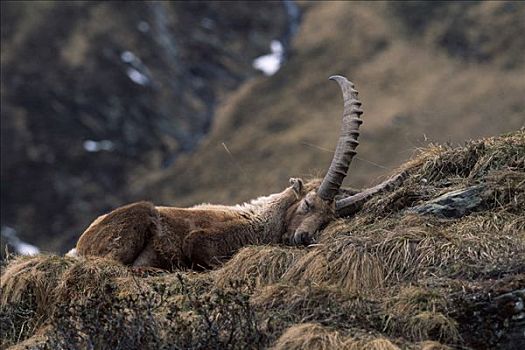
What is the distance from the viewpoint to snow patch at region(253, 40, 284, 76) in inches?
4840

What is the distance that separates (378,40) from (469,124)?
92.6 feet

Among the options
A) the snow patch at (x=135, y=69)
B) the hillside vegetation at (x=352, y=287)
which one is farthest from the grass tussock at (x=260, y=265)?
the snow patch at (x=135, y=69)

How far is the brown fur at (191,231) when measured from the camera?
1230 cm

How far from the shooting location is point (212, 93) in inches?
4766

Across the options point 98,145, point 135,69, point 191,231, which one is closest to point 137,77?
point 135,69

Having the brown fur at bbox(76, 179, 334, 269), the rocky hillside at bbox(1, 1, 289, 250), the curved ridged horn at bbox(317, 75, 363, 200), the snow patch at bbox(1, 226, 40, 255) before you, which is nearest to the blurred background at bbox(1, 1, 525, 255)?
the rocky hillside at bbox(1, 1, 289, 250)

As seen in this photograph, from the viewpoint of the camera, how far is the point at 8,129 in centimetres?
10188

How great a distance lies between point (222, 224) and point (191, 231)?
2.01 feet

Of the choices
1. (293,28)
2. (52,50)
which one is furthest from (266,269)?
(293,28)

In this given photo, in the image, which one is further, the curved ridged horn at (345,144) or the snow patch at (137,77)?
the snow patch at (137,77)

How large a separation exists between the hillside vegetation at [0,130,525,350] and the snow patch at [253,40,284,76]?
361 ft

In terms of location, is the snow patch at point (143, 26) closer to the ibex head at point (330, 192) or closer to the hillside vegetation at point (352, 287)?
the ibex head at point (330, 192)

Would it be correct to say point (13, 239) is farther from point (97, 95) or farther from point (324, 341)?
point (324, 341)

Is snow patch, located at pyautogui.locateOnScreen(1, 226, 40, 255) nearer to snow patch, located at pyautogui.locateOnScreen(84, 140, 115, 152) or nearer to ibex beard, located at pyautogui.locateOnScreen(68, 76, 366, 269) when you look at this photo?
snow patch, located at pyautogui.locateOnScreen(84, 140, 115, 152)
